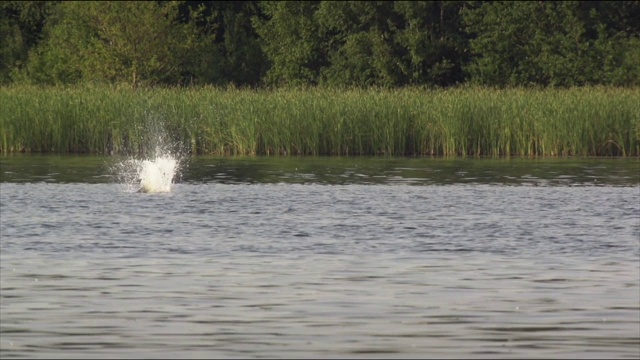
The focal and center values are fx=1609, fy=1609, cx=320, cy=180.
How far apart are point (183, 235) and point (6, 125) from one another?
19.6m

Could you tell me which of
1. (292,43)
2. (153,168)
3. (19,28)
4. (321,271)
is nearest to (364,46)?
(292,43)

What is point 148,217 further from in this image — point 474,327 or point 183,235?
point 474,327

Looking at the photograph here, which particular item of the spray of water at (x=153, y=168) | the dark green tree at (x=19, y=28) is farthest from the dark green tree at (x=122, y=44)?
the spray of water at (x=153, y=168)

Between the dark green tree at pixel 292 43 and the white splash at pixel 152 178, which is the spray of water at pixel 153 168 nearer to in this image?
the white splash at pixel 152 178

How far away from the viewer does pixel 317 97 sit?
120 feet

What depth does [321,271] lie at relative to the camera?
13219 millimetres

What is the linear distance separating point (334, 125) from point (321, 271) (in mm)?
21869

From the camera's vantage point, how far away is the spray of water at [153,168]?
Result: 24.3 meters

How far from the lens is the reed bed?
34.2 m

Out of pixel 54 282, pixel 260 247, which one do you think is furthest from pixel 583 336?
pixel 260 247

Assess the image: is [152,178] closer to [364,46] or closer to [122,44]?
[122,44]

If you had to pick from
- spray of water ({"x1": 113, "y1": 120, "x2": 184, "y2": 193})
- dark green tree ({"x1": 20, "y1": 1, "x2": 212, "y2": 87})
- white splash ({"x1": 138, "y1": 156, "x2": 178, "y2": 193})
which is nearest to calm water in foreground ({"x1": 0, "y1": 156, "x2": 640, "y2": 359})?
white splash ({"x1": 138, "y1": 156, "x2": 178, "y2": 193})

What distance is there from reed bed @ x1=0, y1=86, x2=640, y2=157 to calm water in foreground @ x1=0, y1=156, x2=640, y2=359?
29.6 feet

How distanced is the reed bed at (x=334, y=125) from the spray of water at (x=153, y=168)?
234mm
